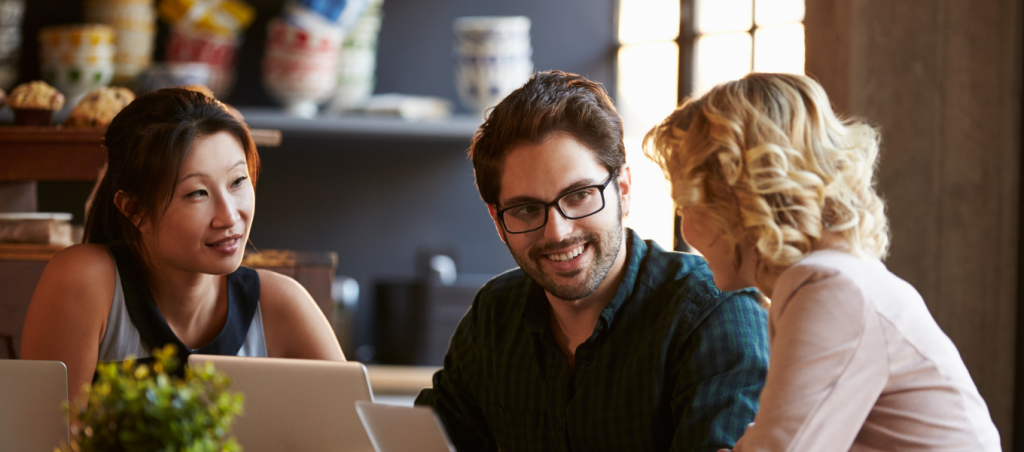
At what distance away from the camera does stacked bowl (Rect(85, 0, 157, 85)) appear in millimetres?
2803

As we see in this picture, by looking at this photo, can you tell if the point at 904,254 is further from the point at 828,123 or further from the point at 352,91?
the point at 352,91

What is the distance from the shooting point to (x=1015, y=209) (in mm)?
1644

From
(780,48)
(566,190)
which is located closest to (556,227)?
(566,190)

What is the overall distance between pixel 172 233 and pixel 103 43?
1.80 metres

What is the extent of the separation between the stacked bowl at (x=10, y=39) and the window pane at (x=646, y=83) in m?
2.11

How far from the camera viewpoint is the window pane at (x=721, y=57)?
8.68 ft

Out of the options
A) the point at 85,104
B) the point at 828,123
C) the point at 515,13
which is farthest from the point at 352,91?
the point at 828,123

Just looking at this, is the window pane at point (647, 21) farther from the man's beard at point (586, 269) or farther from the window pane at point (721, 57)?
the man's beard at point (586, 269)

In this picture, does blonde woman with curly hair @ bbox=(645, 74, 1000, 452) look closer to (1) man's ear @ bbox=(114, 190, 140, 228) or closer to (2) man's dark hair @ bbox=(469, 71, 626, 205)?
(2) man's dark hair @ bbox=(469, 71, 626, 205)

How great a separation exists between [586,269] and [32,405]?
26.7 inches

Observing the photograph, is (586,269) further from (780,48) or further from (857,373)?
(780,48)

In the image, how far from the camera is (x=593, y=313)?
4.08ft

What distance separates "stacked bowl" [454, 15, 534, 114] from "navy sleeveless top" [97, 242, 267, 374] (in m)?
1.73

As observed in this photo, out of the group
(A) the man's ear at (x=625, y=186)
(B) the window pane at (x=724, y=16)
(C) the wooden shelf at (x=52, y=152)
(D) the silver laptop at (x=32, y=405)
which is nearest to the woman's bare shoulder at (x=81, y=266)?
(D) the silver laptop at (x=32, y=405)
